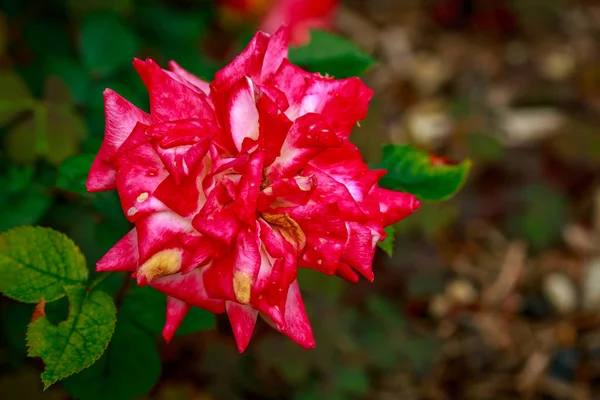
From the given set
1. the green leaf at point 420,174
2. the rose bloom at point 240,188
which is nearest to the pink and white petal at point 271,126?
the rose bloom at point 240,188

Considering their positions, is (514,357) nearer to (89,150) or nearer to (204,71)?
(204,71)

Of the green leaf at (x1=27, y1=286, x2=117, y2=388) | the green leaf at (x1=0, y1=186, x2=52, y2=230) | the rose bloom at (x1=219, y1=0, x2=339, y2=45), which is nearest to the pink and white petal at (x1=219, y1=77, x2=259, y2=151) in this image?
the green leaf at (x1=27, y1=286, x2=117, y2=388)

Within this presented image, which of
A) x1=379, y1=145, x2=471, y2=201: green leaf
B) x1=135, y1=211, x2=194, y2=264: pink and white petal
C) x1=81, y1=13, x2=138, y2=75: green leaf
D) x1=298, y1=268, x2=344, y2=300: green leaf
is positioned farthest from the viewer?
x1=298, y1=268, x2=344, y2=300: green leaf

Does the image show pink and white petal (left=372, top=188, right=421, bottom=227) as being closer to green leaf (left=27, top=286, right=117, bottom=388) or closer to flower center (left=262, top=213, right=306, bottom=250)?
flower center (left=262, top=213, right=306, bottom=250)

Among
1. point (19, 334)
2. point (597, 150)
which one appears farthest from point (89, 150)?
point (597, 150)

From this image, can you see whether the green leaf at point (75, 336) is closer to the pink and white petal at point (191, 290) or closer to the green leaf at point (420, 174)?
the pink and white petal at point (191, 290)

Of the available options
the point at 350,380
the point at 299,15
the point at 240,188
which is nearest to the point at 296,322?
the point at 240,188

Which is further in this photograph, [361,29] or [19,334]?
[361,29]

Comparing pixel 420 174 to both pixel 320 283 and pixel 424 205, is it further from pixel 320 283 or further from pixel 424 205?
pixel 424 205
